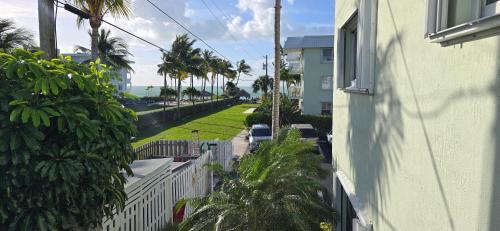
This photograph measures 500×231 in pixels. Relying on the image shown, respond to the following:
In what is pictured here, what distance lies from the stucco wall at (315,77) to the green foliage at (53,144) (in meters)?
29.5

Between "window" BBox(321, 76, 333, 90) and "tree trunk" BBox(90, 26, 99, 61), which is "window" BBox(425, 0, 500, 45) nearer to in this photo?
"tree trunk" BBox(90, 26, 99, 61)

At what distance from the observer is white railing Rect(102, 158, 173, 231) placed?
592cm

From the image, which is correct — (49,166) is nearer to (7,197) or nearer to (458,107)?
(7,197)

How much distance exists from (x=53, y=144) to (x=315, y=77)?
99.1 feet

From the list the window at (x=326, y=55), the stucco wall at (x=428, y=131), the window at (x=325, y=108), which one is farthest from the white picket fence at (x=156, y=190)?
the window at (x=326, y=55)

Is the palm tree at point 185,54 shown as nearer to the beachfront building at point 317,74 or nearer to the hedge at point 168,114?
the hedge at point 168,114

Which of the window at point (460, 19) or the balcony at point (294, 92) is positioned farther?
the balcony at point (294, 92)

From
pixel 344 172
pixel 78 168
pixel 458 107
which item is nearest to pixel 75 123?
pixel 78 168

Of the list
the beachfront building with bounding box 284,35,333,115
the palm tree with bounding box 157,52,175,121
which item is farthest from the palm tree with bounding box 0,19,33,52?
the beachfront building with bounding box 284,35,333,115

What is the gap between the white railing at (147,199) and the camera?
592cm

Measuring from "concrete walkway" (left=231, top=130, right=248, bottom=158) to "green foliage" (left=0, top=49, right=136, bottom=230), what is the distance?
15114mm

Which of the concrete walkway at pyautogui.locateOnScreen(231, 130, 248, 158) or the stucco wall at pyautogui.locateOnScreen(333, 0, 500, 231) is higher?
the stucco wall at pyautogui.locateOnScreen(333, 0, 500, 231)

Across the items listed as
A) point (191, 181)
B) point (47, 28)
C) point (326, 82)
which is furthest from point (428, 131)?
point (326, 82)

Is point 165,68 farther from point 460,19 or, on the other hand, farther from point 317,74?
point 460,19
